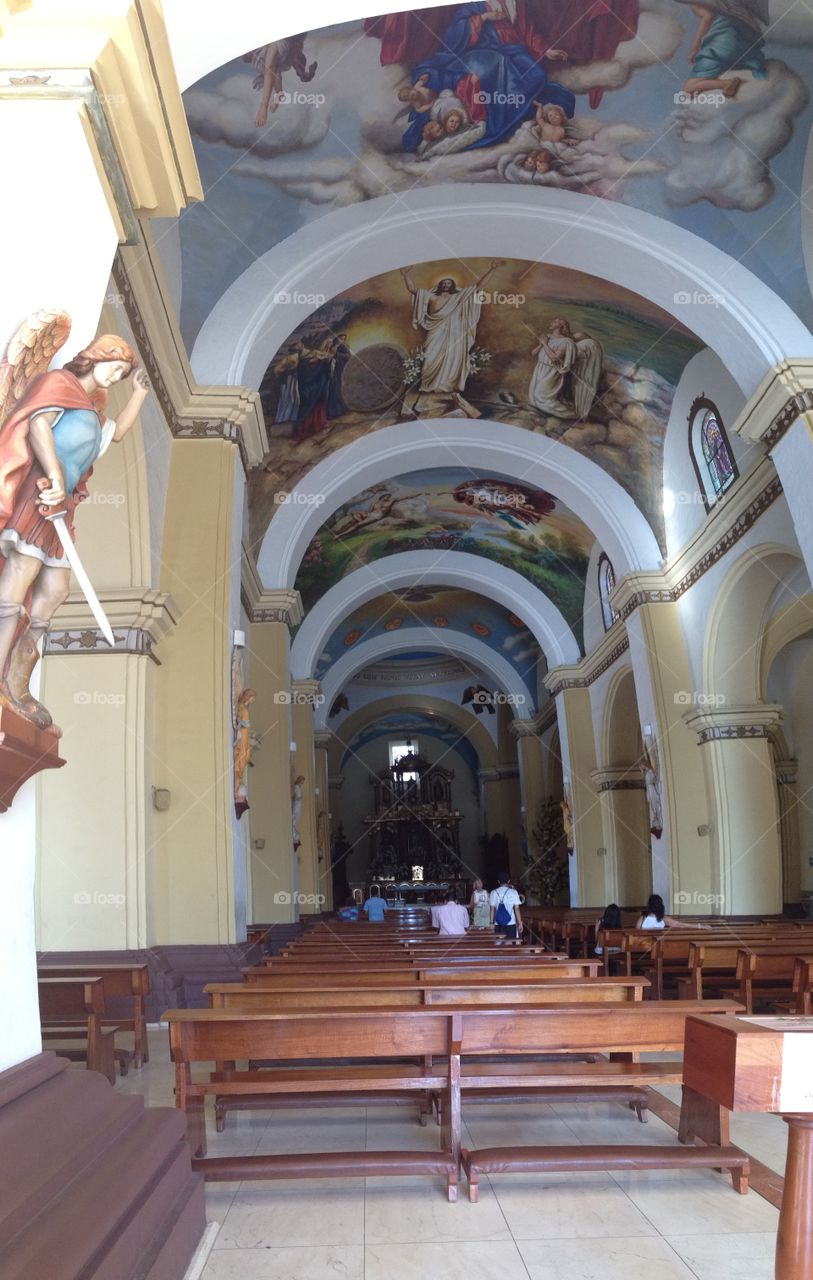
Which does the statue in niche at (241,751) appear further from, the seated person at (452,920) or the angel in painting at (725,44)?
the angel in painting at (725,44)

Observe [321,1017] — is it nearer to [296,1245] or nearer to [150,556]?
[296,1245]

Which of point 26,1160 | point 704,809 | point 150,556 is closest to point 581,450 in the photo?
point 704,809

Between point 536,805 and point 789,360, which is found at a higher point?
point 789,360

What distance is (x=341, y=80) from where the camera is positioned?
8570mm

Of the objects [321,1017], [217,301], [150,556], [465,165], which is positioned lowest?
[321,1017]

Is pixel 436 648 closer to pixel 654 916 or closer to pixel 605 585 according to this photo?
pixel 605 585

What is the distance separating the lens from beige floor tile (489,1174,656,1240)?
336 centimetres

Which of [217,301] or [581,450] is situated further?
[581,450]

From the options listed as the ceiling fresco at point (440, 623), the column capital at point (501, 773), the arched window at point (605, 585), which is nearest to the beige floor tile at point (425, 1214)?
the arched window at point (605, 585)

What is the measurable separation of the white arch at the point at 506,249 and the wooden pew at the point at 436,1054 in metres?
6.83

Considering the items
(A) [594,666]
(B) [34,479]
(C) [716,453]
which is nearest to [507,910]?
(C) [716,453]

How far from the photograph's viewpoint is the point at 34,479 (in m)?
3.13

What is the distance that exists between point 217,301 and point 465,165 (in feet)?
8.81

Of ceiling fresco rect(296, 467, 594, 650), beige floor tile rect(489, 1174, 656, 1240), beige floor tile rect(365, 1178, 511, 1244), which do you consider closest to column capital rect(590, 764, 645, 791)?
ceiling fresco rect(296, 467, 594, 650)
